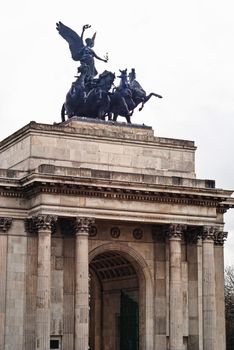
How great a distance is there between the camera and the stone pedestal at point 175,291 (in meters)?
47.6

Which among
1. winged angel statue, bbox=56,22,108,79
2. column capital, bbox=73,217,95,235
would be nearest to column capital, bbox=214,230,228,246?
column capital, bbox=73,217,95,235

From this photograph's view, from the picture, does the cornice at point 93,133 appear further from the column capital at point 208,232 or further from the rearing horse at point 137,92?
the column capital at point 208,232

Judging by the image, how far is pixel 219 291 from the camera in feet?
169

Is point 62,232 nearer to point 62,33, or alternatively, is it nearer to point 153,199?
point 153,199

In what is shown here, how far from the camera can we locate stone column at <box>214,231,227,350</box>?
167ft

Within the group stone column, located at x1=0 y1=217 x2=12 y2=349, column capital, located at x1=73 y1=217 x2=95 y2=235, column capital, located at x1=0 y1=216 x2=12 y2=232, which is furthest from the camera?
column capital, located at x1=0 y1=216 x2=12 y2=232

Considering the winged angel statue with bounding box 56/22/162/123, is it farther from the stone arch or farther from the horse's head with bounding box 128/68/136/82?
the stone arch

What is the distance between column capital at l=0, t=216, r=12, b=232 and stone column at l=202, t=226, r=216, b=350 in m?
10.1

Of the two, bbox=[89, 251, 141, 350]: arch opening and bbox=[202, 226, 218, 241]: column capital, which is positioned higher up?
bbox=[202, 226, 218, 241]: column capital

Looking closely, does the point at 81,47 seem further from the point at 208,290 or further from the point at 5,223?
the point at 208,290

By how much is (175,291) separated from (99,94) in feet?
36.7

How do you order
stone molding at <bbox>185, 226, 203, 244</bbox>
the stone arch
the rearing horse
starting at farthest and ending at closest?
the rearing horse, stone molding at <bbox>185, 226, 203, 244</bbox>, the stone arch

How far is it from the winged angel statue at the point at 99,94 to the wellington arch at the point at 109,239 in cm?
95

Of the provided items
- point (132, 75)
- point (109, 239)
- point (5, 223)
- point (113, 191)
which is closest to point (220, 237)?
point (109, 239)
